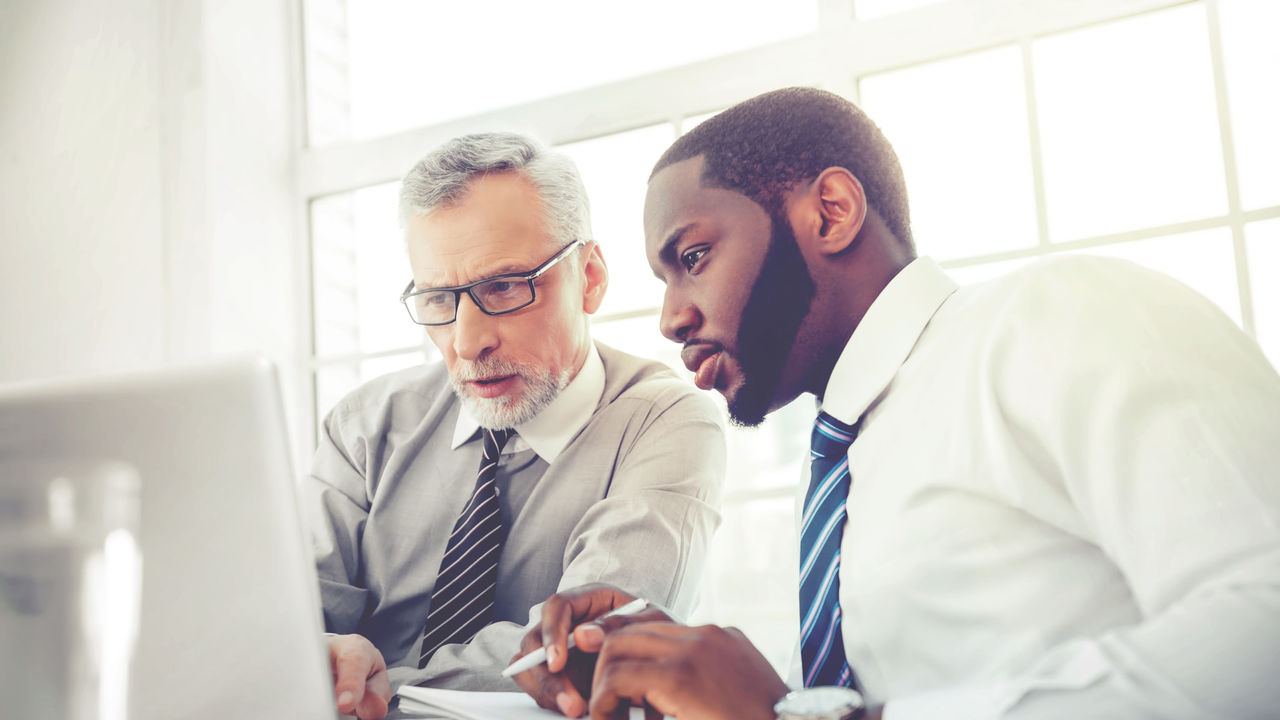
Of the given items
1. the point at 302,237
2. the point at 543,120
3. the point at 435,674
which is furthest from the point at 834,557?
the point at 302,237

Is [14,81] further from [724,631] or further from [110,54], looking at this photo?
[724,631]

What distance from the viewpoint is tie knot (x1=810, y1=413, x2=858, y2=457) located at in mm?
1062

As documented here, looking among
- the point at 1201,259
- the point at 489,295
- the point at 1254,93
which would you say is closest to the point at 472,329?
the point at 489,295

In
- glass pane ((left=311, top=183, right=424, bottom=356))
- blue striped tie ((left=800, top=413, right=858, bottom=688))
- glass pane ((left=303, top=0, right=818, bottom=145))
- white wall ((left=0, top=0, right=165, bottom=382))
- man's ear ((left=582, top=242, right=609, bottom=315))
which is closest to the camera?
blue striped tie ((left=800, top=413, right=858, bottom=688))

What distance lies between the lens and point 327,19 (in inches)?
101

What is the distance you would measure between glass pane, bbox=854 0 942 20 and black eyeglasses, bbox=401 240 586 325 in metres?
0.83

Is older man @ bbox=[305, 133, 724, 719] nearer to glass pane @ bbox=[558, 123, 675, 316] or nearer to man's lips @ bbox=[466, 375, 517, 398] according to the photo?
man's lips @ bbox=[466, 375, 517, 398]

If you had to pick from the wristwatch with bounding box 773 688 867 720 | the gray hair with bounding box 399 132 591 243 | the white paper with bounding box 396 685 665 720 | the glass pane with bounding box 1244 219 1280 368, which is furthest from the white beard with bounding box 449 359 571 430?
the glass pane with bounding box 1244 219 1280 368

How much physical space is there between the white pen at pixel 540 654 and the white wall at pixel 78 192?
1801mm

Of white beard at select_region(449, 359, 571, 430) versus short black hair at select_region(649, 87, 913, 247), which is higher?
short black hair at select_region(649, 87, 913, 247)

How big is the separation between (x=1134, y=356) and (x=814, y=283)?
1.37 feet

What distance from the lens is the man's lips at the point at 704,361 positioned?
3.78 ft

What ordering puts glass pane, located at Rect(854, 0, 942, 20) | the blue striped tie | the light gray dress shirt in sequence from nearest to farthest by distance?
1. the blue striped tie
2. the light gray dress shirt
3. glass pane, located at Rect(854, 0, 942, 20)

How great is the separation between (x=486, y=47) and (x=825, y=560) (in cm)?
177
